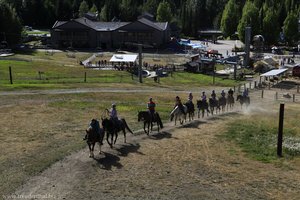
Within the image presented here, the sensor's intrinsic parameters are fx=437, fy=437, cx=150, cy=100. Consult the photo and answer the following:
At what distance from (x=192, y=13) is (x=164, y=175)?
136m

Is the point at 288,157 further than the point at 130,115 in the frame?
No

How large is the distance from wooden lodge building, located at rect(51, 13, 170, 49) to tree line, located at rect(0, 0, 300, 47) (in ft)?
83.0

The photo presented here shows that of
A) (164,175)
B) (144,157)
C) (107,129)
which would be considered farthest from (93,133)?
(164,175)

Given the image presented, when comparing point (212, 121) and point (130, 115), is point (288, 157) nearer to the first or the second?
point (212, 121)

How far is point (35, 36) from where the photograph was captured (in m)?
136

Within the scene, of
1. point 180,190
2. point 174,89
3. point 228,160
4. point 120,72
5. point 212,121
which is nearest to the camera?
point 180,190

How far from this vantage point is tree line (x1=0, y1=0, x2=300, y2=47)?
400 feet

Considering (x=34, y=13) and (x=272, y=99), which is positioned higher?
(x=34, y=13)

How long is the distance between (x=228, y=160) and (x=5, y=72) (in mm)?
51801

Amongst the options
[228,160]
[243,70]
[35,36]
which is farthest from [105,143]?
[35,36]

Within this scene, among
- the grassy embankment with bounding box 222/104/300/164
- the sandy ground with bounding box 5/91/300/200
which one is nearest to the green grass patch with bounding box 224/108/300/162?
the grassy embankment with bounding box 222/104/300/164

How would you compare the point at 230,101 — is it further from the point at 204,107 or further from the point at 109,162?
the point at 109,162

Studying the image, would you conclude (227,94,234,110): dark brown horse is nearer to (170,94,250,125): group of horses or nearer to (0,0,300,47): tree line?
(170,94,250,125): group of horses

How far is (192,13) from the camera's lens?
500ft
